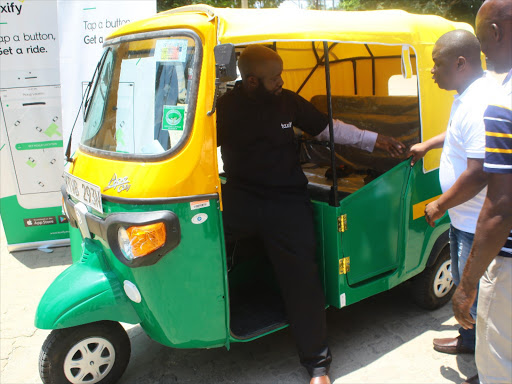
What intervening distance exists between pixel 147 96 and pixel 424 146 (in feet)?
5.97

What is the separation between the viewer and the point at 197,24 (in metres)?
2.62

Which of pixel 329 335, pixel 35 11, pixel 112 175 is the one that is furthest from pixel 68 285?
pixel 35 11

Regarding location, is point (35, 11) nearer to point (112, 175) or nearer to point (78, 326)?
point (112, 175)

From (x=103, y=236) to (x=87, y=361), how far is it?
0.77 m

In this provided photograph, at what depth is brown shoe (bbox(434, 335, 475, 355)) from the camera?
3293mm

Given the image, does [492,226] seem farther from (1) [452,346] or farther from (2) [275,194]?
(1) [452,346]

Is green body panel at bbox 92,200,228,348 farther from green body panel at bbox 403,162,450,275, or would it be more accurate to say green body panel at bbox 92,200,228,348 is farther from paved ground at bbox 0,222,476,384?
green body panel at bbox 403,162,450,275

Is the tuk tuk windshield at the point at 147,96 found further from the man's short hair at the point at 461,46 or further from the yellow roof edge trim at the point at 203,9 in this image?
the man's short hair at the point at 461,46

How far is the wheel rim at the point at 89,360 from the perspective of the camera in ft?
9.26

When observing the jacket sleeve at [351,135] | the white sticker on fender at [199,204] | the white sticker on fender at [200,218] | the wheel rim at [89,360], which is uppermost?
the jacket sleeve at [351,135]

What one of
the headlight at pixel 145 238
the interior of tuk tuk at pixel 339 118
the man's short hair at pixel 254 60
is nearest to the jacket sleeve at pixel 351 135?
the interior of tuk tuk at pixel 339 118

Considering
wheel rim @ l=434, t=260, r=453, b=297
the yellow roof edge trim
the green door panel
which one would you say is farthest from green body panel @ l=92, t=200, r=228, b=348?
wheel rim @ l=434, t=260, r=453, b=297

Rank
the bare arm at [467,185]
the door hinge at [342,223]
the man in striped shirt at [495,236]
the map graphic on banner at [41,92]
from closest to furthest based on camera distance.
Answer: the man in striped shirt at [495,236]
the bare arm at [467,185]
the door hinge at [342,223]
the map graphic on banner at [41,92]

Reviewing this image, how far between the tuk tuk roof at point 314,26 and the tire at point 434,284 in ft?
5.40
